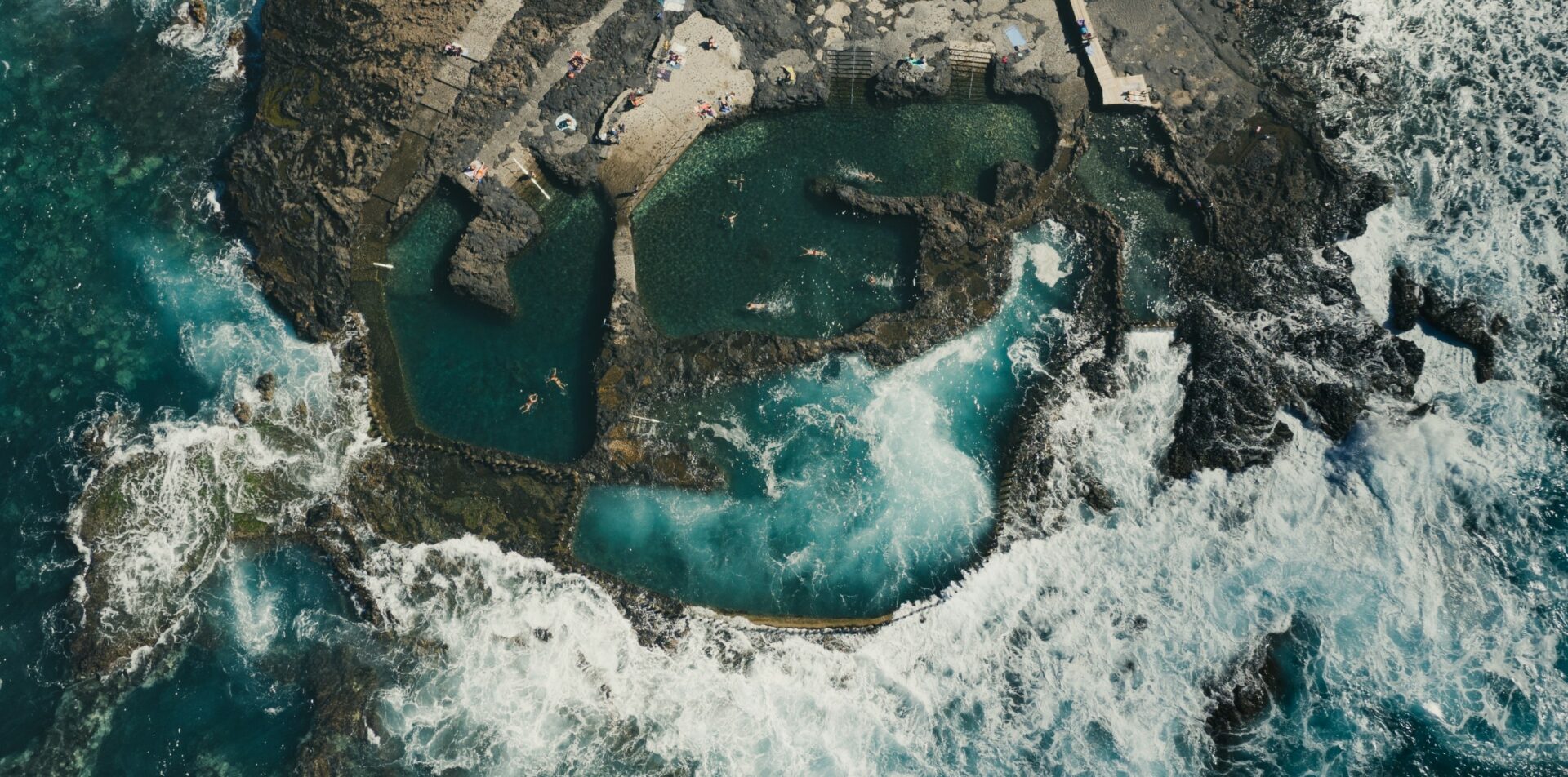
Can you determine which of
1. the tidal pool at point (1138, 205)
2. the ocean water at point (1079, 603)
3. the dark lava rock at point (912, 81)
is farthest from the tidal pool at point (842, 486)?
the dark lava rock at point (912, 81)

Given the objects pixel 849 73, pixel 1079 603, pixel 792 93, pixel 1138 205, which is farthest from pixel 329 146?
pixel 1079 603

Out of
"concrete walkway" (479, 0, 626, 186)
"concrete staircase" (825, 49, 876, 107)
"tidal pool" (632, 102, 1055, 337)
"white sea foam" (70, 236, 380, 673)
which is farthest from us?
"concrete staircase" (825, 49, 876, 107)

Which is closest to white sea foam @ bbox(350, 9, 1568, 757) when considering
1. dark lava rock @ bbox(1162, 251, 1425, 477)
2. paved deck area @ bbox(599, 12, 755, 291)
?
dark lava rock @ bbox(1162, 251, 1425, 477)

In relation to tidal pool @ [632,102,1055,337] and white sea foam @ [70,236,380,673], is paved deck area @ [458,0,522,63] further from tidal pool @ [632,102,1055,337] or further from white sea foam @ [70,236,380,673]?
white sea foam @ [70,236,380,673]

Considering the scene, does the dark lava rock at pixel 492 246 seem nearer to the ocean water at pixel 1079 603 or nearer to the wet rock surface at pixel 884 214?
the wet rock surface at pixel 884 214

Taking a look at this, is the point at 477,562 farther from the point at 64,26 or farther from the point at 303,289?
the point at 64,26

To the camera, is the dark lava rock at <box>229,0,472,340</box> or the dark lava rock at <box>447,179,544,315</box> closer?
the dark lava rock at <box>447,179,544,315</box>
